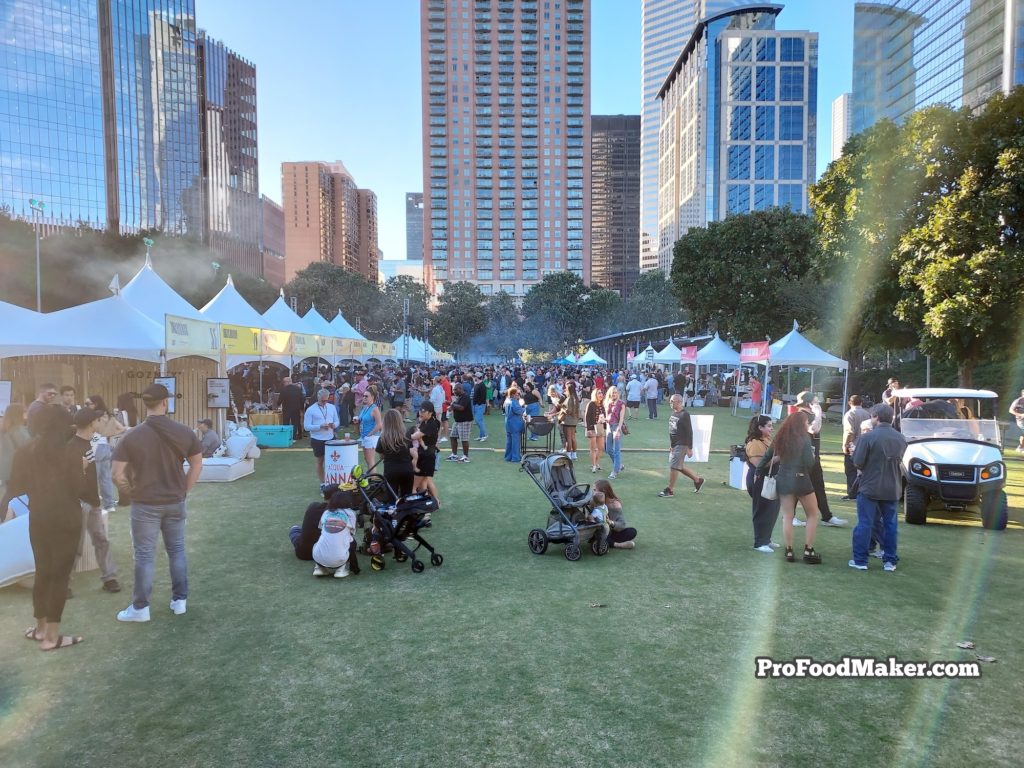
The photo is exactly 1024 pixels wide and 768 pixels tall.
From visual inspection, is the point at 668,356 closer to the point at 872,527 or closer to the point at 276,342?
the point at 276,342

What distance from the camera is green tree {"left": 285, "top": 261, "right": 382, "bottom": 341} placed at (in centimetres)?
6394

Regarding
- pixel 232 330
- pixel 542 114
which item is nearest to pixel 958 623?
pixel 232 330

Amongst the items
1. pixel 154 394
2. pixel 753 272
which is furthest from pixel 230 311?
pixel 753 272

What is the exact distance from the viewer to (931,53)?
299 ft

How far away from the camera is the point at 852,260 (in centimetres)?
1984

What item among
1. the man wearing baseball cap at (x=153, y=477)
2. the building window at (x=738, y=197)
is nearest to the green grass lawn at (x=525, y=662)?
the man wearing baseball cap at (x=153, y=477)

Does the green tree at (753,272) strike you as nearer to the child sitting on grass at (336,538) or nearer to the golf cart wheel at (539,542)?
the golf cart wheel at (539,542)

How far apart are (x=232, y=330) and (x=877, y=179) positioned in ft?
62.7

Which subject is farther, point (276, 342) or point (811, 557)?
point (276, 342)

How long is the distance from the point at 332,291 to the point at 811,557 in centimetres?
6393

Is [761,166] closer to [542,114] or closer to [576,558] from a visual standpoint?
[542,114]

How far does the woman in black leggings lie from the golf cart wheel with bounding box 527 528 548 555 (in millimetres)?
4234

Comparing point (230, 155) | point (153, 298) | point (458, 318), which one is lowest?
point (153, 298)

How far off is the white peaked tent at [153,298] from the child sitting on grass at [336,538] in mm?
10662
